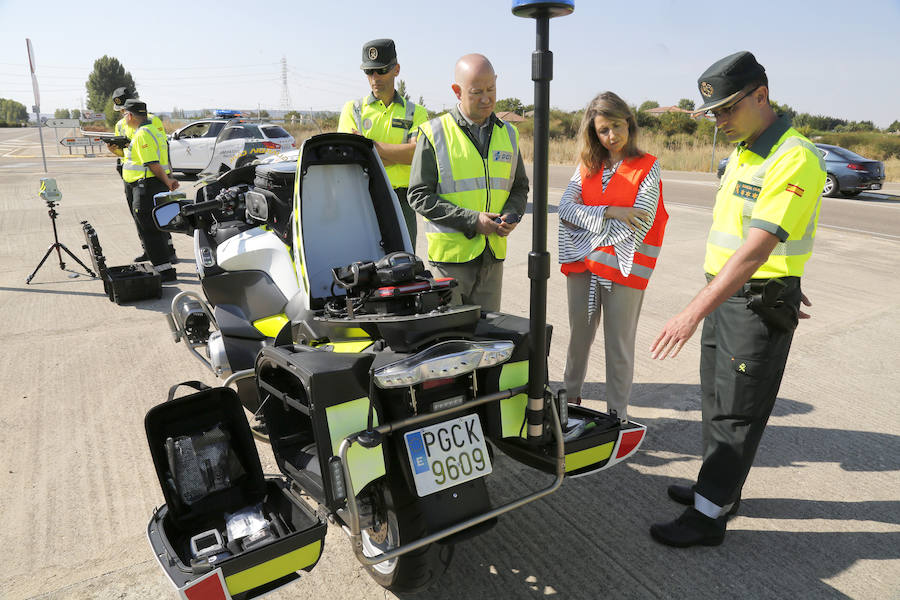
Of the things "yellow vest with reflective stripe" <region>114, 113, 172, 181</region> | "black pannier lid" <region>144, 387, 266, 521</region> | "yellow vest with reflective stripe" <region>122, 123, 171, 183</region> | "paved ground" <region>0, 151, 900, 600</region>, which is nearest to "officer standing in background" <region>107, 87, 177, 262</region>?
"yellow vest with reflective stripe" <region>114, 113, 172, 181</region>

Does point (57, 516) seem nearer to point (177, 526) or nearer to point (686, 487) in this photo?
point (177, 526)

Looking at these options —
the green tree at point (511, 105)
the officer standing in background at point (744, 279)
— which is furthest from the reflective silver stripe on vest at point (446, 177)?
the green tree at point (511, 105)

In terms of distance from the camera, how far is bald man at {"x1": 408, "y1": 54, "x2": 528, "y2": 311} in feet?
11.4

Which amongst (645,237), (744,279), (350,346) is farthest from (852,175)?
(350,346)

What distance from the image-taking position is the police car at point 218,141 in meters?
18.5

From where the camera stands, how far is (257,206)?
3.84m

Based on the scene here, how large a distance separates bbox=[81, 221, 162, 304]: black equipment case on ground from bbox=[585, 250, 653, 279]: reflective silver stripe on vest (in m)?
5.16

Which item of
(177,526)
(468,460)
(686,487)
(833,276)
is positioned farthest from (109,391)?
(833,276)

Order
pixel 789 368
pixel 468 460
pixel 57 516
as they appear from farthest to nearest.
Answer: pixel 789 368 < pixel 57 516 < pixel 468 460

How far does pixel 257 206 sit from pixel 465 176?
131 cm

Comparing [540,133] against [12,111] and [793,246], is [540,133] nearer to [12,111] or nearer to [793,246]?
[793,246]

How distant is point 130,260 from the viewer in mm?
8562

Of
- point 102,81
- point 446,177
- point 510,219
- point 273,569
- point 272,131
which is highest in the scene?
point 102,81

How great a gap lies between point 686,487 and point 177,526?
2.49 metres
